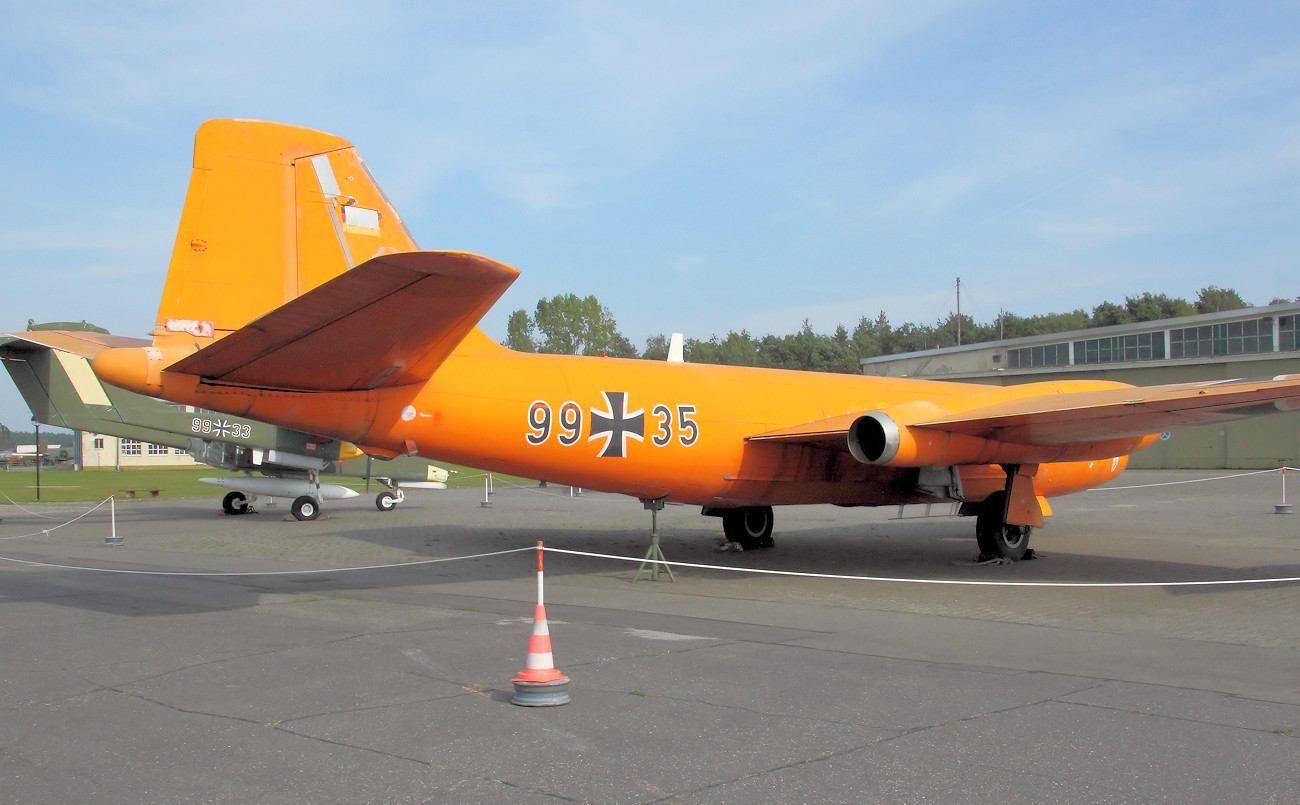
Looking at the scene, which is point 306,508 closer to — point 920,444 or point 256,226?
point 256,226

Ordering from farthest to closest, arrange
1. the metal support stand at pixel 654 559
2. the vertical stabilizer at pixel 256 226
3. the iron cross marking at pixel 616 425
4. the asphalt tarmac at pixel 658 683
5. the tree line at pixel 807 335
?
the tree line at pixel 807 335 → the metal support stand at pixel 654 559 → the iron cross marking at pixel 616 425 → the vertical stabilizer at pixel 256 226 → the asphalt tarmac at pixel 658 683

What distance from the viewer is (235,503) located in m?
25.5

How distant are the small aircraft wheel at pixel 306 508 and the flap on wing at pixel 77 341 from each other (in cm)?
1017

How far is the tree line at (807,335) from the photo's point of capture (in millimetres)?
75188

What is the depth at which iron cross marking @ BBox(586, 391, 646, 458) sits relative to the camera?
11.9 meters

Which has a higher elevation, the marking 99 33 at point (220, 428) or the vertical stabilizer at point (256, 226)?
the vertical stabilizer at point (256, 226)

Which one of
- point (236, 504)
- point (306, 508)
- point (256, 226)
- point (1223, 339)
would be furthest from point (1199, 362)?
point (256, 226)

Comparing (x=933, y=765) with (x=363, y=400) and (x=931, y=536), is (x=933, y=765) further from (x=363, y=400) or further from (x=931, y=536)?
(x=931, y=536)

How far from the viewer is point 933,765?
499cm

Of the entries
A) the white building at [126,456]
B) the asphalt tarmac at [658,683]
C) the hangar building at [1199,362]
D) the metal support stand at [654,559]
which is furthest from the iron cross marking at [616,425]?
the white building at [126,456]

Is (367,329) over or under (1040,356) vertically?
under

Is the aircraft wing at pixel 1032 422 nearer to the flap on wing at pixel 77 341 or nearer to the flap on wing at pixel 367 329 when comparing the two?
the flap on wing at pixel 367 329

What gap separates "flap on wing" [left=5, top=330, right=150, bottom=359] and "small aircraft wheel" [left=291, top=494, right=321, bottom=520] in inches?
400

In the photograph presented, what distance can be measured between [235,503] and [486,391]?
1749 cm
